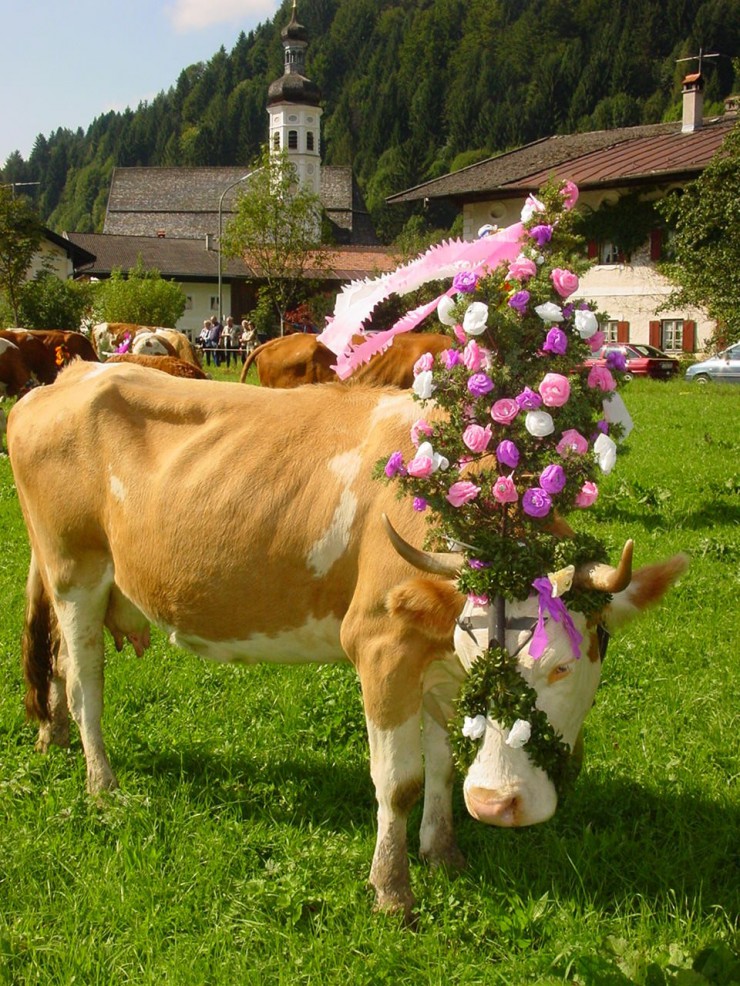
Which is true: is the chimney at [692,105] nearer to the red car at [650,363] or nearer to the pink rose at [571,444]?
the red car at [650,363]

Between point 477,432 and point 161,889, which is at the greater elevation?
point 477,432

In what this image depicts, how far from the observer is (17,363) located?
1825 cm

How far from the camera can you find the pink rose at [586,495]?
324 cm

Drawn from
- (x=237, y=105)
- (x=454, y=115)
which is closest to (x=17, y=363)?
(x=454, y=115)

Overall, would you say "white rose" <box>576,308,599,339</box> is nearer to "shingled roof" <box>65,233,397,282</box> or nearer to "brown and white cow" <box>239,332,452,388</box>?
"brown and white cow" <box>239,332,452,388</box>

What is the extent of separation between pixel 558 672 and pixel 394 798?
90 cm

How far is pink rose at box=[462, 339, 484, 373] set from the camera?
325 centimetres

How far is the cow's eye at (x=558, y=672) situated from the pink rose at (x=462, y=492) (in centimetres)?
59

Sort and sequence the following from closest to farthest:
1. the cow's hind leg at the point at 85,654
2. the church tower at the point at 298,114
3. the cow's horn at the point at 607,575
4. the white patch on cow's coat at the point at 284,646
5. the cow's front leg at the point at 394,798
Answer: the cow's horn at the point at 607,575 → the cow's front leg at the point at 394,798 → the white patch on cow's coat at the point at 284,646 → the cow's hind leg at the point at 85,654 → the church tower at the point at 298,114

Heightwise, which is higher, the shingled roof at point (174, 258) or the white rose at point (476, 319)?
the shingled roof at point (174, 258)

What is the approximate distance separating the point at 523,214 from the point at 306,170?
122 m

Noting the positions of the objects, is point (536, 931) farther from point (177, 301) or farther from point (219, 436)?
point (177, 301)

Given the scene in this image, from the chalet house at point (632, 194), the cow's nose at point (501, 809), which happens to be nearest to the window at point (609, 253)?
the chalet house at point (632, 194)

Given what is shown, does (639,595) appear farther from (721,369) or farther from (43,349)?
(721,369)
